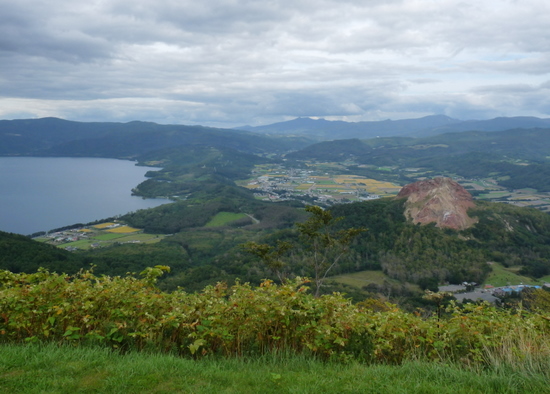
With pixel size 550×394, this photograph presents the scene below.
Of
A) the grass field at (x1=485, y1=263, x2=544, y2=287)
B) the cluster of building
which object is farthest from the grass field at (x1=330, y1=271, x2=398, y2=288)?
the cluster of building

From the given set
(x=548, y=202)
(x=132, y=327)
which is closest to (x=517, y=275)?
(x=132, y=327)

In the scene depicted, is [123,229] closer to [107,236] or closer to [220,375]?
[107,236]

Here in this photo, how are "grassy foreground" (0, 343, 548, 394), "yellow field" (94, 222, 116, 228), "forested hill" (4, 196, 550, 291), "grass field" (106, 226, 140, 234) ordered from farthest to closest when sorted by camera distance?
"yellow field" (94, 222, 116, 228)
"grass field" (106, 226, 140, 234)
"forested hill" (4, 196, 550, 291)
"grassy foreground" (0, 343, 548, 394)

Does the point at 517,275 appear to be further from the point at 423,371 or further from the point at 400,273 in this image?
the point at 423,371

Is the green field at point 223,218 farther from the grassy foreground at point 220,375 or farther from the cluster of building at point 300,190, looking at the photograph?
the grassy foreground at point 220,375

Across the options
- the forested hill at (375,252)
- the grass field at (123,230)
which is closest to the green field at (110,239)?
the grass field at (123,230)

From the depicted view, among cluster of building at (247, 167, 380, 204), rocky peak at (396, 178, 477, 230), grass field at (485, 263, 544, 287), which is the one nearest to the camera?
grass field at (485, 263, 544, 287)

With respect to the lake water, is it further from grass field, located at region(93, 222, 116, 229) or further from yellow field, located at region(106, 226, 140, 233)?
yellow field, located at region(106, 226, 140, 233)
